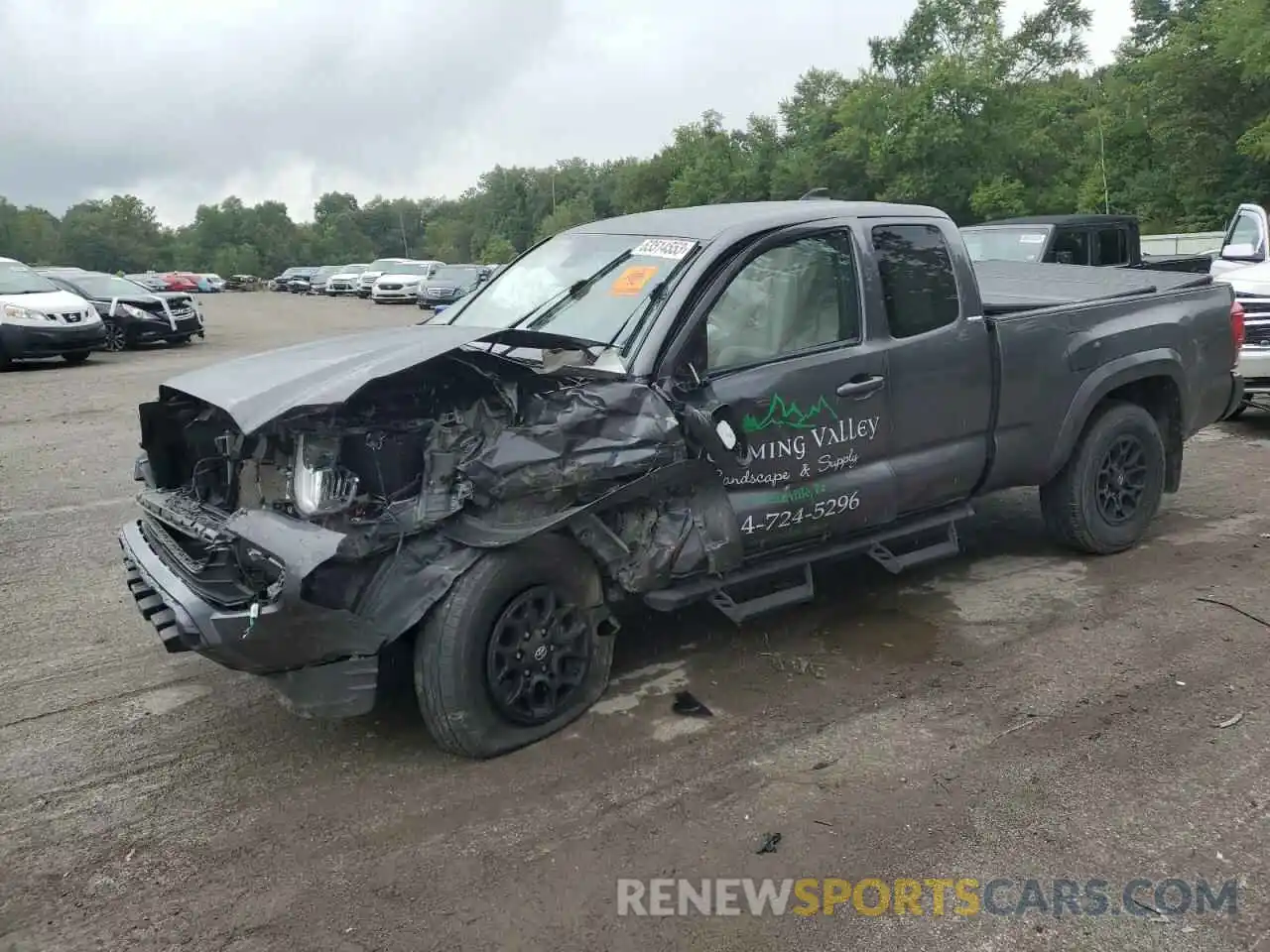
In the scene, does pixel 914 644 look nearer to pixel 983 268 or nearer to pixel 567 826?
pixel 567 826

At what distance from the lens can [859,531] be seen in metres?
4.75

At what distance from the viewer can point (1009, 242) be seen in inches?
434

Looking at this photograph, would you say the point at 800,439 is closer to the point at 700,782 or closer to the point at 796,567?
the point at 796,567

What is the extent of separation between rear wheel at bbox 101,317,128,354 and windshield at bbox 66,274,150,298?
734 millimetres

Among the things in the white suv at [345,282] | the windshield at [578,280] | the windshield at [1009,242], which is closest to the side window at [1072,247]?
the windshield at [1009,242]

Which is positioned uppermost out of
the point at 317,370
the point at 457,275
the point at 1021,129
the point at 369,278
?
the point at 1021,129

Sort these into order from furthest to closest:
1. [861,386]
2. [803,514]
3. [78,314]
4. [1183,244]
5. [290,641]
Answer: [1183,244] < [78,314] < [861,386] < [803,514] < [290,641]

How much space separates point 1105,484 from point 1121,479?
0.12 meters

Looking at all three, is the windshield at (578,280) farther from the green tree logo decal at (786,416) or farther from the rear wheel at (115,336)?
the rear wheel at (115,336)

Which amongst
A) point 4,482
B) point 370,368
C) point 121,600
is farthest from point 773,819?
point 4,482

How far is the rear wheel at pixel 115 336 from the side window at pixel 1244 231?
58.5 ft

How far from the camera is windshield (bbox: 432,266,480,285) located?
31.5 meters

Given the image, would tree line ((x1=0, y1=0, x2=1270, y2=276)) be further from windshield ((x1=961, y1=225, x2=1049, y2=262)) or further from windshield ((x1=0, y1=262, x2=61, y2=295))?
windshield ((x1=0, y1=262, x2=61, y2=295))

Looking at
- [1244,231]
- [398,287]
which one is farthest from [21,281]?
[398,287]
